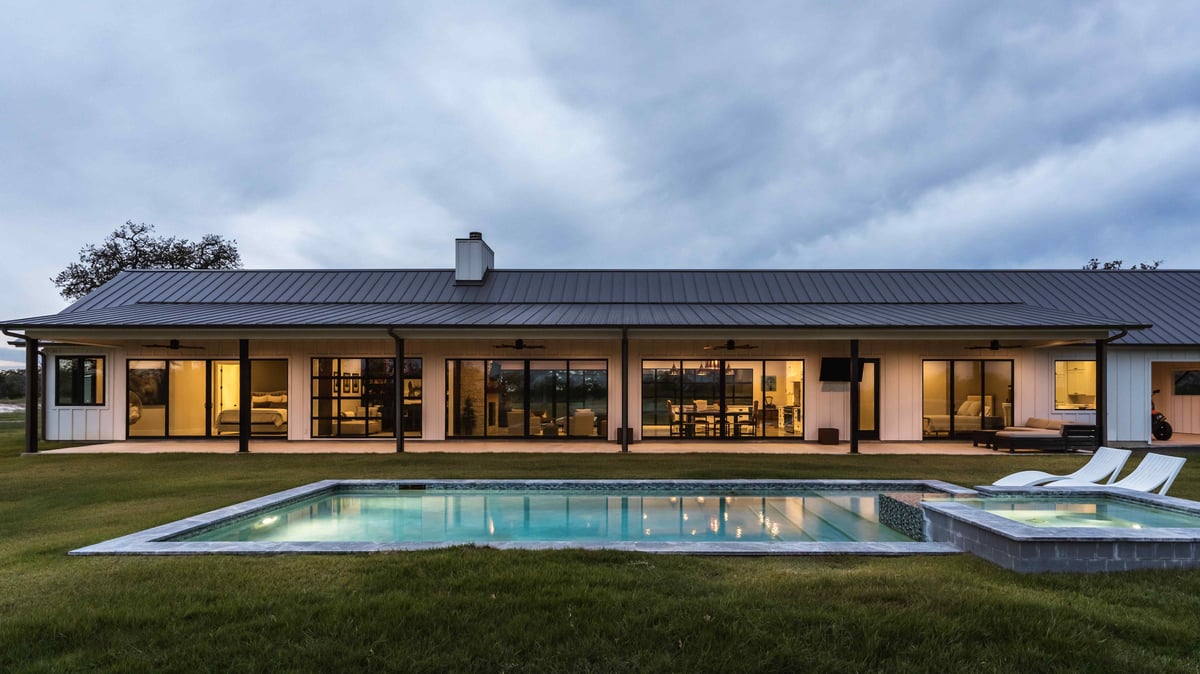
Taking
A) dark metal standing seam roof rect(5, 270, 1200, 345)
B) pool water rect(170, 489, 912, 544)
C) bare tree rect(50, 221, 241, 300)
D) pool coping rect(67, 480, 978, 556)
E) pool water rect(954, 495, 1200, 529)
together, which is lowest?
pool water rect(170, 489, 912, 544)

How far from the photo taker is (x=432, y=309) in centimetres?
1594

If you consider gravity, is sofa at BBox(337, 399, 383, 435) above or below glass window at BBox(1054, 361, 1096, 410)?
below

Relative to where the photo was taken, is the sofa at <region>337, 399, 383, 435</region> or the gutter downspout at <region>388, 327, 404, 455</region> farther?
the sofa at <region>337, 399, 383, 435</region>

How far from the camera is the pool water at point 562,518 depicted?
6.58m

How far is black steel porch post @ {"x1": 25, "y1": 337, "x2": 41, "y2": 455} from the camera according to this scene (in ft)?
41.9

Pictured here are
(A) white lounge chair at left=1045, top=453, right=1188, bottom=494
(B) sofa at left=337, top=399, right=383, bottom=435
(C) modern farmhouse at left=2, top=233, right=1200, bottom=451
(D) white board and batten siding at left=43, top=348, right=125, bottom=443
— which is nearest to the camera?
(A) white lounge chair at left=1045, top=453, right=1188, bottom=494

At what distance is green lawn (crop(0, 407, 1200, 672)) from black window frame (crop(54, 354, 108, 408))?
12.0 m

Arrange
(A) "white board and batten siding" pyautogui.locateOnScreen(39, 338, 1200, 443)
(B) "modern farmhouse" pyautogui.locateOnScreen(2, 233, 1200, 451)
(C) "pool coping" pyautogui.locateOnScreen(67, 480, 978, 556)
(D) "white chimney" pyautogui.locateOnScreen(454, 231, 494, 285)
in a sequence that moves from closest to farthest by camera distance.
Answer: (C) "pool coping" pyautogui.locateOnScreen(67, 480, 978, 556) → (B) "modern farmhouse" pyautogui.locateOnScreen(2, 233, 1200, 451) → (A) "white board and batten siding" pyautogui.locateOnScreen(39, 338, 1200, 443) → (D) "white chimney" pyautogui.locateOnScreen(454, 231, 494, 285)

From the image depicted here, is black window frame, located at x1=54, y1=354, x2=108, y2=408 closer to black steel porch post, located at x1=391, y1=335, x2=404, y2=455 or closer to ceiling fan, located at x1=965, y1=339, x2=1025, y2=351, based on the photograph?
black steel porch post, located at x1=391, y1=335, x2=404, y2=455

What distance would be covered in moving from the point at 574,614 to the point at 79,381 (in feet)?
56.3

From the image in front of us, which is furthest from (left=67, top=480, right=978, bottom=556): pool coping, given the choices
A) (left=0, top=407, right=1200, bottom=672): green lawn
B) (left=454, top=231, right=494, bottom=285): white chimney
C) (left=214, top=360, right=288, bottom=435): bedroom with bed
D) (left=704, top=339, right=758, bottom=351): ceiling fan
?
(left=454, top=231, right=494, bottom=285): white chimney

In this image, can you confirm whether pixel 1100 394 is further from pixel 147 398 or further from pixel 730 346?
pixel 147 398

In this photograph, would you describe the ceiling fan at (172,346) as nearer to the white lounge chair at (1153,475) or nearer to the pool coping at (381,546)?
the pool coping at (381,546)

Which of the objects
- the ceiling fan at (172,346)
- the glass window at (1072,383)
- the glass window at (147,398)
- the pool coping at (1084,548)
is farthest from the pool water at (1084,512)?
the glass window at (147,398)
